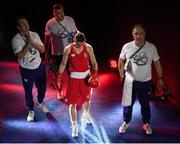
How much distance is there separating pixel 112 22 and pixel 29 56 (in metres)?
4.87

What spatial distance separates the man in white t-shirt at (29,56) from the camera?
20.6 ft

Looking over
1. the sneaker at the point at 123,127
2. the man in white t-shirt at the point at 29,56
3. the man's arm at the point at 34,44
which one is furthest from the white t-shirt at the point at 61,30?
the sneaker at the point at 123,127

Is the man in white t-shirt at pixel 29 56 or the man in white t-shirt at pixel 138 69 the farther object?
the man in white t-shirt at pixel 29 56

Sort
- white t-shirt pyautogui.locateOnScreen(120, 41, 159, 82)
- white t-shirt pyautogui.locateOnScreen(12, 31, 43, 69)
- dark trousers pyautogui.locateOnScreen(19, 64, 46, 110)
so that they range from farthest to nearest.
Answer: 1. dark trousers pyautogui.locateOnScreen(19, 64, 46, 110)
2. white t-shirt pyautogui.locateOnScreen(12, 31, 43, 69)
3. white t-shirt pyautogui.locateOnScreen(120, 41, 159, 82)

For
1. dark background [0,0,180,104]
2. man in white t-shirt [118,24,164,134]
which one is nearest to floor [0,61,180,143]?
man in white t-shirt [118,24,164,134]

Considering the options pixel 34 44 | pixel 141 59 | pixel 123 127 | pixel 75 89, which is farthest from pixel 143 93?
pixel 34 44

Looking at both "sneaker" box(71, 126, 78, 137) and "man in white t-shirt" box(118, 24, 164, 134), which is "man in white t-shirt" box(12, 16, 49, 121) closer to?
"sneaker" box(71, 126, 78, 137)

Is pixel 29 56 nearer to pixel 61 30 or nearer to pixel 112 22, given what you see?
pixel 61 30

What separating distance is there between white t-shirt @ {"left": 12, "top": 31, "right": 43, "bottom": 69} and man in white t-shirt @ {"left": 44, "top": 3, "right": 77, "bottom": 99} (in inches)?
25.9

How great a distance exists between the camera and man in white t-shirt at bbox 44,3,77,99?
7.28 meters

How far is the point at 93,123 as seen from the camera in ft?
22.4

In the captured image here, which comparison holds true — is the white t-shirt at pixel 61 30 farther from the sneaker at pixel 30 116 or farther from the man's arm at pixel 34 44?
the sneaker at pixel 30 116

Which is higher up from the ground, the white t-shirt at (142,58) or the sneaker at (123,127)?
the white t-shirt at (142,58)

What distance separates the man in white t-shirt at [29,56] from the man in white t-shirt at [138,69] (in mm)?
1409
